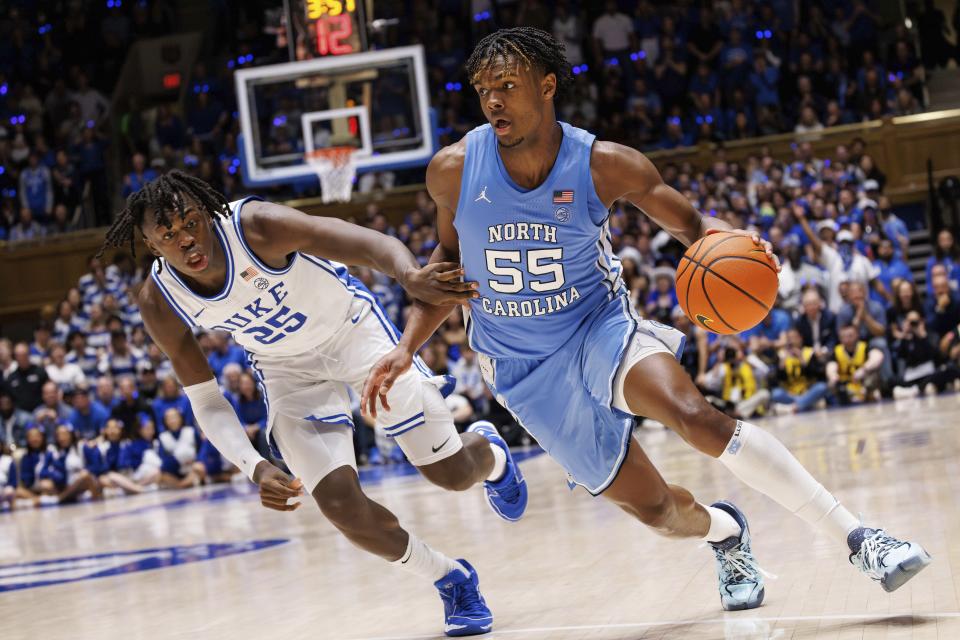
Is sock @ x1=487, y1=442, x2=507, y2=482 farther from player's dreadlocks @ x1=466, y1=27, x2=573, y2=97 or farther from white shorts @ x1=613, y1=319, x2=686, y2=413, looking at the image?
player's dreadlocks @ x1=466, y1=27, x2=573, y2=97

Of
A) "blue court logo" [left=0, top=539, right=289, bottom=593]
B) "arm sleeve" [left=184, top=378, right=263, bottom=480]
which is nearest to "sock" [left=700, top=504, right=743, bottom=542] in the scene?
"arm sleeve" [left=184, top=378, right=263, bottom=480]

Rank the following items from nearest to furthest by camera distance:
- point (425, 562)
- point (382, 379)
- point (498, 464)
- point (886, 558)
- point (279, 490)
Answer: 1. point (886, 558)
2. point (382, 379)
3. point (279, 490)
4. point (425, 562)
5. point (498, 464)

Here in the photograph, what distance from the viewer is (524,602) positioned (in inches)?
197

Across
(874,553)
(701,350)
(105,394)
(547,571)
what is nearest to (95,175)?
(105,394)

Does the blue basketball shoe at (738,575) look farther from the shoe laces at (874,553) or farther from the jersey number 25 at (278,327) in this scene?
the jersey number 25 at (278,327)

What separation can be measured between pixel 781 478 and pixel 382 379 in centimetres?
131

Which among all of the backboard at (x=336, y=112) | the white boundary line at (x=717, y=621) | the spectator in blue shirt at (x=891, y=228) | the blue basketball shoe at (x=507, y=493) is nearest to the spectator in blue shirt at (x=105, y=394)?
the backboard at (x=336, y=112)

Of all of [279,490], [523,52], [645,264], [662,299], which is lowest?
[662,299]

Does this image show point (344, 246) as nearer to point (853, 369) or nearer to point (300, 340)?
point (300, 340)

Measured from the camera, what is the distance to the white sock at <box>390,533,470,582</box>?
4.71 m

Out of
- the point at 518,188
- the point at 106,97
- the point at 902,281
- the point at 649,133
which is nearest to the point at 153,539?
the point at 518,188

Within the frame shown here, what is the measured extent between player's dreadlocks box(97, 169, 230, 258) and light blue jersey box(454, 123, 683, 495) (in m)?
1.10

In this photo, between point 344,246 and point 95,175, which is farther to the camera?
point 95,175

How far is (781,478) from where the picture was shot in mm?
3863
